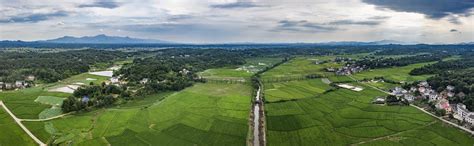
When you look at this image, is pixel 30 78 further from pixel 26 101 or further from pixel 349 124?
pixel 349 124

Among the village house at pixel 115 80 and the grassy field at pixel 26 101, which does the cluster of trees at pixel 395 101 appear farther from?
the village house at pixel 115 80

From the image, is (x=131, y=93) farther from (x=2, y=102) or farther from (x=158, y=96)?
(x=2, y=102)

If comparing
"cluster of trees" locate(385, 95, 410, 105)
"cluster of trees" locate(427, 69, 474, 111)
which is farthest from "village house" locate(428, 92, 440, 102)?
"cluster of trees" locate(385, 95, 410, 105)

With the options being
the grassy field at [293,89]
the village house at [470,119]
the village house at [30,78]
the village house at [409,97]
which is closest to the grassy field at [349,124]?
the village house at [470,119]

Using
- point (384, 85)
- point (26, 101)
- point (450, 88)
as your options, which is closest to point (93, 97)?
point (26, 101)

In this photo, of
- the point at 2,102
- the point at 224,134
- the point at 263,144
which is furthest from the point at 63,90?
the point at 263,144
